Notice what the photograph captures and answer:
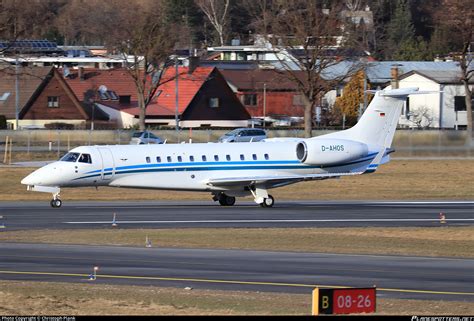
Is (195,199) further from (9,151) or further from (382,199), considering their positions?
(9,151)

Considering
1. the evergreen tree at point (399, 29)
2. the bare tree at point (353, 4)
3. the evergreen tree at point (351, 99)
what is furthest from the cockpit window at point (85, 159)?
the bare tree at point (353, 4)

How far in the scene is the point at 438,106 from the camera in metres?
95.5

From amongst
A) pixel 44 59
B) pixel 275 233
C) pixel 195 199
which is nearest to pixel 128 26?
pixel 44 59

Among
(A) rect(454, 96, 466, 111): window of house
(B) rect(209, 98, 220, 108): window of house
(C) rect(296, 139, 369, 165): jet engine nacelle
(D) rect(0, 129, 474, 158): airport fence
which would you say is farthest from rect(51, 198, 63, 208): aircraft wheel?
(A) rect(454, 96, 466, 111): window of house

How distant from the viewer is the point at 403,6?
14862 centimetres

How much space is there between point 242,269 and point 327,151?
17584 mm

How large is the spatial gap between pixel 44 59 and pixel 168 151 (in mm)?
80067

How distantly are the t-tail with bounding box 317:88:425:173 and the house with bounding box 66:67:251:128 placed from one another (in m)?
54.0

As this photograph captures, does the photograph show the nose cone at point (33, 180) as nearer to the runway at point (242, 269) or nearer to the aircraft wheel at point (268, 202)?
the aircraft wheel at point (268, 202)

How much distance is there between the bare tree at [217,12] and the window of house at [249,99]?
4342cm

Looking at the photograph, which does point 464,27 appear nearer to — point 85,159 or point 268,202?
point 268,202

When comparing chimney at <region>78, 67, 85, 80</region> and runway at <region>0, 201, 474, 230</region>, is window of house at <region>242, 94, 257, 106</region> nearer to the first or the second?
chimney at <region>78, 67, 85, 80</region>

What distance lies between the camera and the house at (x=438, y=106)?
9538 centimetres

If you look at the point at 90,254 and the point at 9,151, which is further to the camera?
the point at 9,151
